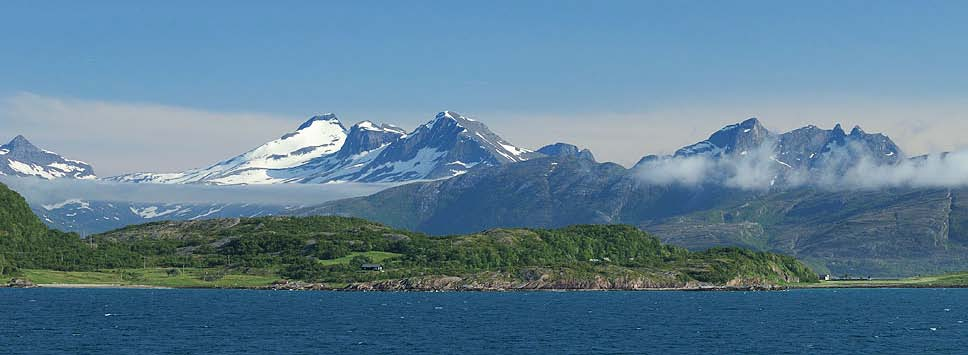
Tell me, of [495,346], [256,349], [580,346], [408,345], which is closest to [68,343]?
[256,349]

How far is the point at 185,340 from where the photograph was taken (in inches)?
7736

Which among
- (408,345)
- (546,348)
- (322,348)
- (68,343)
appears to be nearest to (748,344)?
(546,348)

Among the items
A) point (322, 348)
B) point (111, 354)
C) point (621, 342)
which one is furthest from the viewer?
point (621, 342)

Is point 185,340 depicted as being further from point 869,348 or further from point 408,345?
point 869,348

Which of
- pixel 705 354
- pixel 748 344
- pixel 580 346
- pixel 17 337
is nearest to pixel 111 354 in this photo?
pixel 17 337

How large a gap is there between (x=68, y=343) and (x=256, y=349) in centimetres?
3236

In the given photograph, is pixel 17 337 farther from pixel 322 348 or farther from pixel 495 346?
pixel 495 346

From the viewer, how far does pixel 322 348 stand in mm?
186875

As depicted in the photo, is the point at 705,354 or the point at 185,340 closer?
the point at 705,354

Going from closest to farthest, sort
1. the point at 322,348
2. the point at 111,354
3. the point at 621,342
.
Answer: the point at 111,354 → the point at 322,348 → the point at 621,342

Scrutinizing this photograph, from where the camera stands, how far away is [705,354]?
182 metres

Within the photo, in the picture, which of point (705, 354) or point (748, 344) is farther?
point (748, 344)

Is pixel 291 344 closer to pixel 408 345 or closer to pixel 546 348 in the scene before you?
pixel 408 345

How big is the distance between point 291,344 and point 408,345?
1881 centimetres
